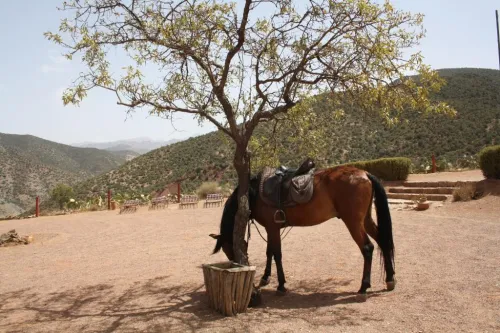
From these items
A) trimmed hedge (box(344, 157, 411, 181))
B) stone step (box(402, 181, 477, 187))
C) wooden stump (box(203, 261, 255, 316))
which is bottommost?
wooden stump (box(203, 261, 255, 316))

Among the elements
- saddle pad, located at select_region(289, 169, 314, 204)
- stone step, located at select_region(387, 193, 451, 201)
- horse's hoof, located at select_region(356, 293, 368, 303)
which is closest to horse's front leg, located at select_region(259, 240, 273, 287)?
saddle pad, located at select_region(289, 169, 314, 204)

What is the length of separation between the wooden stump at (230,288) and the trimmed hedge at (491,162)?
36.9ft

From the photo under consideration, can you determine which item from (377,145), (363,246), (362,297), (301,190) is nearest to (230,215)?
(301,190)

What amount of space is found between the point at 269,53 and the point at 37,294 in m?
5.14

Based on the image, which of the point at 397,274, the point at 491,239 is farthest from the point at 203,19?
the point at 491,239

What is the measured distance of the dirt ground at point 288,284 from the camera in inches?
167

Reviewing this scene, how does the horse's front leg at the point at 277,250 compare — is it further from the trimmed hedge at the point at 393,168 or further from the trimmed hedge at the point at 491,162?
the trimmed hedge at the point at 393,168

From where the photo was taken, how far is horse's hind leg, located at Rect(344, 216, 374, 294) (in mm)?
5008

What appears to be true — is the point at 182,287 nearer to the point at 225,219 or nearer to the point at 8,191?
the point at 225,219

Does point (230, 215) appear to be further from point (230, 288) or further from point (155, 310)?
point (155, 310)

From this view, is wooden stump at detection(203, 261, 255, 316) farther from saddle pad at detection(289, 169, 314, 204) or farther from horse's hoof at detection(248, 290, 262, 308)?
saddle pad at detection(289, 169, 314, 204)

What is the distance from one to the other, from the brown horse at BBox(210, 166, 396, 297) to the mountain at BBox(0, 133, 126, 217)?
3427 centimetres

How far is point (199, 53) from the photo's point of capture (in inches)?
231

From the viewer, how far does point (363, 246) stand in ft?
16.7
